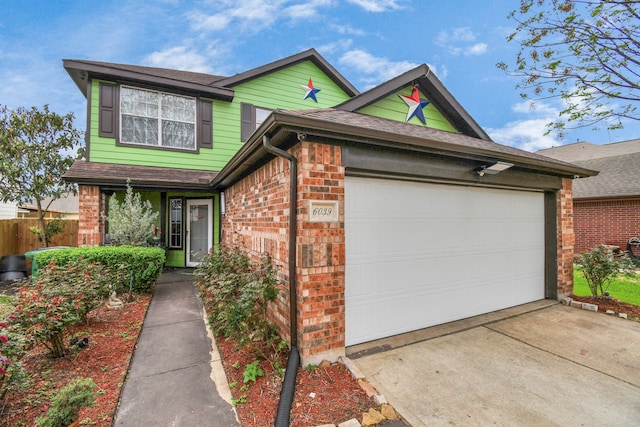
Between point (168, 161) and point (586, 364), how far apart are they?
9334mm

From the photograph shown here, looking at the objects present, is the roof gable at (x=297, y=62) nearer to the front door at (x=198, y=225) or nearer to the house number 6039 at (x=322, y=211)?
the front door at (x=198, y=225)

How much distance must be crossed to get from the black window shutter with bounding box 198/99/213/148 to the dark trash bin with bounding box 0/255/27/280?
601 centimetres

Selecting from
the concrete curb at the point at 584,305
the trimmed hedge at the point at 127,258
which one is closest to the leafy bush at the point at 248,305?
the trimmed hedge at the point at 127,258

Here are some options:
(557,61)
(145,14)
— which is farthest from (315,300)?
(145,14)

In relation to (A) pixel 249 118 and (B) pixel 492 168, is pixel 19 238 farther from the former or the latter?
(B) pixel 492 168

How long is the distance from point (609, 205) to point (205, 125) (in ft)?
51.1

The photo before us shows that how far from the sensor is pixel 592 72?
456 centimetres

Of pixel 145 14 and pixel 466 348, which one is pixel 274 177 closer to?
pixel 466 348

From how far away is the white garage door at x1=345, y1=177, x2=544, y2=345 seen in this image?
11.8 feet

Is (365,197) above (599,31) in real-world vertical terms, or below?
below

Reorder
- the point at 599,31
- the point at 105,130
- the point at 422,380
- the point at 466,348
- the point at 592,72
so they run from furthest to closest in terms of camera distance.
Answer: the point at 105,130
the point at 592,72
the point at 599,31
the point at 466,348
the point at 422,380

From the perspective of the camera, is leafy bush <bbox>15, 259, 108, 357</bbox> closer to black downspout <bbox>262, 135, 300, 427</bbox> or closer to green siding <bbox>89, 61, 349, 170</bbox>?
black downspout <bbox>262, 135, 300, 427</bbox>

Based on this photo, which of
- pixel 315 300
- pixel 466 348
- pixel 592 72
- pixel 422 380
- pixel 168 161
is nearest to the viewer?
pixel 422 380

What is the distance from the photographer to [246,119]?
916 centimetres
